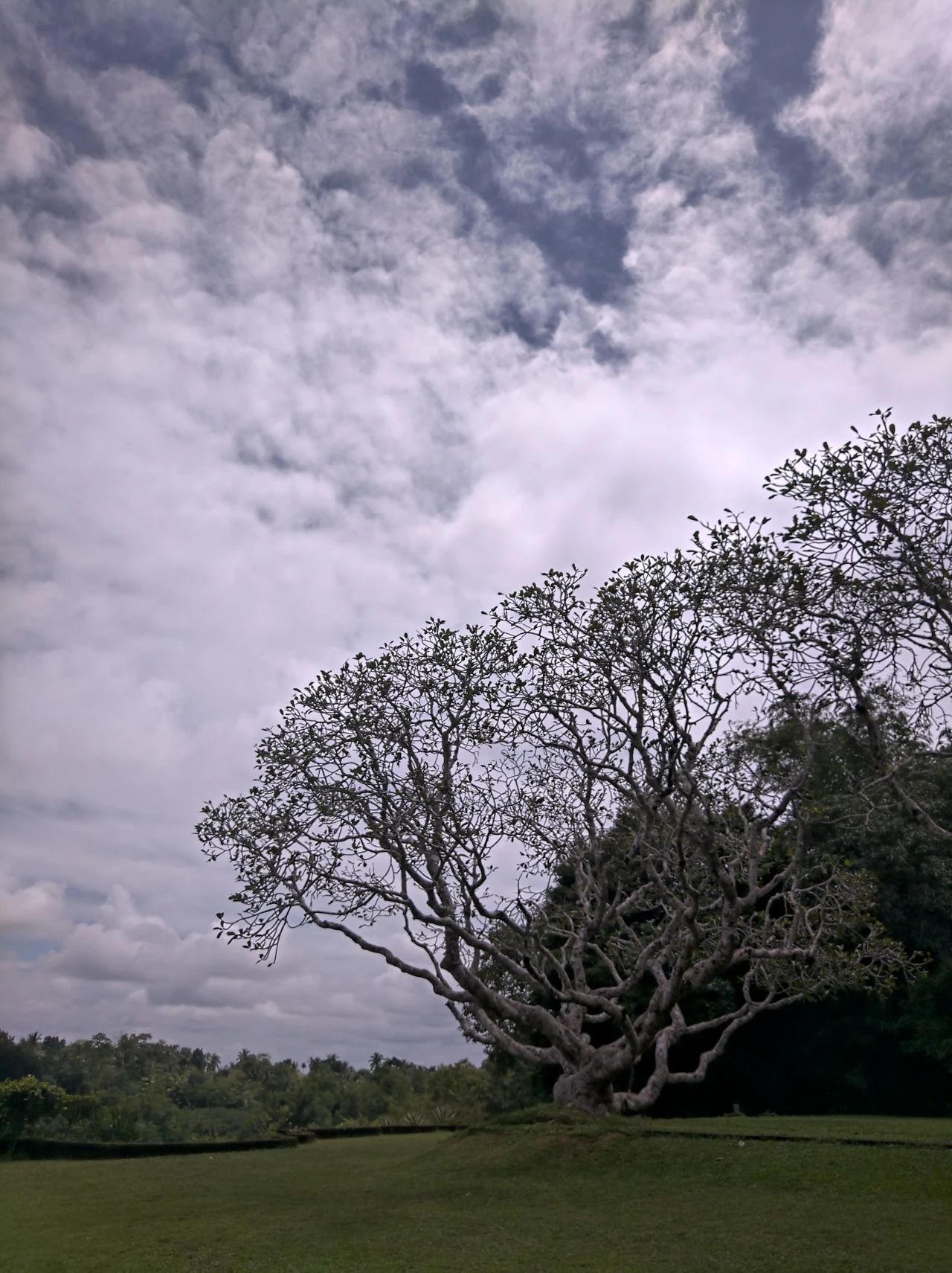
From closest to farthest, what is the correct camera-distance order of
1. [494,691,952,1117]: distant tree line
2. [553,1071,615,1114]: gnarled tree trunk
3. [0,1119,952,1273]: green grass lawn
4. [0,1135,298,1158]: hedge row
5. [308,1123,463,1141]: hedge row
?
[0,1119,952,1273]: green grass lawn, [553,1071,615,1114]: gnarled tree trunk, [494,691,952,1117]: distant tree line, [0,1135,298,1158]: hedge row, [308,1123,463,1141]: hedge row

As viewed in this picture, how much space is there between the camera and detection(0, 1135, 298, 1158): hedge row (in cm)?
2328

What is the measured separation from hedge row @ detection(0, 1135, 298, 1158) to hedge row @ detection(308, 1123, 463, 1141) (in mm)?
3102

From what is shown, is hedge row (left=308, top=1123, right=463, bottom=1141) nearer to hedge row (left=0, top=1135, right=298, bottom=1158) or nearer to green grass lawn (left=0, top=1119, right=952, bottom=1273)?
hedge row (left=0, top=1135, right=298, bottom=1158)

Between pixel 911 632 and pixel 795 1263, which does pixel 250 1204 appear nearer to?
pixel 795 1263

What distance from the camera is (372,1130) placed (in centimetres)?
2805

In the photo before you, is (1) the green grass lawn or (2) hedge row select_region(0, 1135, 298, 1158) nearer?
(1) the green grass lawn

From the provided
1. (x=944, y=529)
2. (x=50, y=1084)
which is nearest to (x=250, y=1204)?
(x=944, y=529)

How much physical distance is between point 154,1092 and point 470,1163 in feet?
94.0

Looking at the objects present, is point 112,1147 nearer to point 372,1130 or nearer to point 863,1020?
point 372,1130

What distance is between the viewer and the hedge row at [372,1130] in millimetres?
27016

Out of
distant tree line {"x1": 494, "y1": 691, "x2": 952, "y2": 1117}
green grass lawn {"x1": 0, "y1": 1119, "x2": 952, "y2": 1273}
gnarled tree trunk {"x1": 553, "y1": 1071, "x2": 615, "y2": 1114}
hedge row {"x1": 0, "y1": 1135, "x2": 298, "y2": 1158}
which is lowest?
green grass lawn {"x1": 0, "y1": 1119, "x2": 952, "y2": 1273}

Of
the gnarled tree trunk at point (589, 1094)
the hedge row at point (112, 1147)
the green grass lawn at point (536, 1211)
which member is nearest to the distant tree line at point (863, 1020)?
the gnarled tree trunk at point (589, 1094)

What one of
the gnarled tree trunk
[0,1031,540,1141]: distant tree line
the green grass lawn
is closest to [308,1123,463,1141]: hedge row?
[0,1031,540,1141]: distant tree line

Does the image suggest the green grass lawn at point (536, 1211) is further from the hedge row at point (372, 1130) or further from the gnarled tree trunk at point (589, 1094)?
the hedge row at point (372, 1130)
